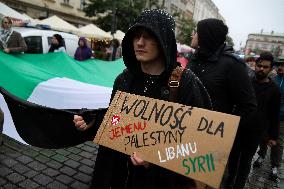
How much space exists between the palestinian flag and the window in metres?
5.54

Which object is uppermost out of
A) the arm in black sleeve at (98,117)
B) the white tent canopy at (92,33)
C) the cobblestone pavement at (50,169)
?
the white tent canopy at (92,33)

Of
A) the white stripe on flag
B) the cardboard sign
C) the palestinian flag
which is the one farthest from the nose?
the white stripe on flag

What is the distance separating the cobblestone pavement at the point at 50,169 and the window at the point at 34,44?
593 centimetres

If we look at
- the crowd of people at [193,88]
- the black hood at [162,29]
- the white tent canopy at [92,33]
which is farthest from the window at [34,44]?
the black hood at [162,29]

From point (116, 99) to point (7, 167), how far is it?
2.78 meters

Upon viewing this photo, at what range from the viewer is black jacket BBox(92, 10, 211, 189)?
195 cm

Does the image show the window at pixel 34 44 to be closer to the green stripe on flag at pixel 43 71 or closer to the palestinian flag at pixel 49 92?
the green stripe on flag at pixel 43 71

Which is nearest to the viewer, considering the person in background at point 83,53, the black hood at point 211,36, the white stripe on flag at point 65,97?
the black hood at point 211,36

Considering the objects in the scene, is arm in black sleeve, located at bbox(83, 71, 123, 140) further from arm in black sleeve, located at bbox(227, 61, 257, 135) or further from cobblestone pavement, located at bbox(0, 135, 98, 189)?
cobblestone pavement, located at bbox(0, 135, 98, 189)

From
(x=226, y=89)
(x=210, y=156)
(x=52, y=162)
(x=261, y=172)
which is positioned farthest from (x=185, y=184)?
(x=261, y=172)

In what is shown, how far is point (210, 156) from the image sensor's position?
66.0 inches

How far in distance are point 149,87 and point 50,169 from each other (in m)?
2.77

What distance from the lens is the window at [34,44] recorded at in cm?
1043

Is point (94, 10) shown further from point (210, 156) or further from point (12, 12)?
point (210, 156)
